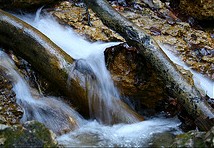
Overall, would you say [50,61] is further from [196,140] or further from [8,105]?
[196,140]

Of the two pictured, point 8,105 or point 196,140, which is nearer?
point 196,140

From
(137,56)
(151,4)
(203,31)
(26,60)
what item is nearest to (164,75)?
(137,56)

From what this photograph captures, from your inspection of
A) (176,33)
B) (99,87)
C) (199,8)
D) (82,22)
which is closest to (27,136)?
(99,87)

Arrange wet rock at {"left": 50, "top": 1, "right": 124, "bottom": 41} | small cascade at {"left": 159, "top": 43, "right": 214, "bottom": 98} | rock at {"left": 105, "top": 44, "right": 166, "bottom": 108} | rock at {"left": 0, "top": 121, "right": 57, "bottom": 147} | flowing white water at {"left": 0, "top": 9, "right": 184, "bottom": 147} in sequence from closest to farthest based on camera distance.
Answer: rock at {"left": 0, "top": 121, "right": 57, "bottom": 147}, flowing white water at {"left": 0, "top": 9, "right": 184, "bottom": 147}, rock at {"left": 105, "top": 44, "right": 166, "bottom": 108}, small cascade at {"left": 159, "top": 43, "right": 214, "bottom": 98}, wet rock at {"left": 50, "top": 1, "right": 124, "bottom": 41}

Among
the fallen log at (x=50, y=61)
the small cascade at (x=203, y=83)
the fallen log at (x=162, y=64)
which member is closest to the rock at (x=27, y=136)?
the fallen log at (x=50, y=61)

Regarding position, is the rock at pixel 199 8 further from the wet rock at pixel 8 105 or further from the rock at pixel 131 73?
the wet rock at pixel 8 105

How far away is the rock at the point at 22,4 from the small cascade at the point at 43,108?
184 cm

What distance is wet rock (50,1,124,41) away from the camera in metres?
5.91

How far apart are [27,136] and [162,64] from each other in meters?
2.14

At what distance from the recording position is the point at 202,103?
13.6 ft

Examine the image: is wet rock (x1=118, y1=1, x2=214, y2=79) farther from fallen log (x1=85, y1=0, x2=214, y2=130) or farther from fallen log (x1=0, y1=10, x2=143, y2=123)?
fallen log (x1=0, y1=10, x2=143, y2=123)

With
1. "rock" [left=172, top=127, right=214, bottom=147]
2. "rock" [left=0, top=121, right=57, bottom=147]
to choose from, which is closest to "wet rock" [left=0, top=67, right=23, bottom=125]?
"rock" [left=0, top=121, right=57, bottom=147]

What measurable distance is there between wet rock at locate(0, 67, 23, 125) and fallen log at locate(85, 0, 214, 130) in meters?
1.65

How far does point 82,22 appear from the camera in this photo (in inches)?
247
